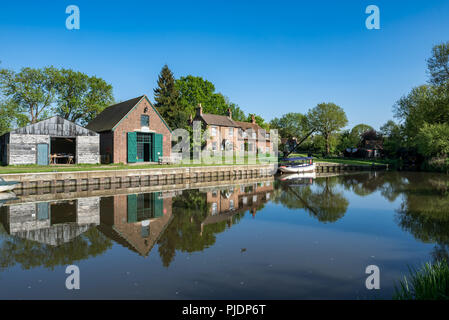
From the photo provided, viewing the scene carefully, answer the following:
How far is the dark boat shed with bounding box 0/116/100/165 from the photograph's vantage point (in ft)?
76.4

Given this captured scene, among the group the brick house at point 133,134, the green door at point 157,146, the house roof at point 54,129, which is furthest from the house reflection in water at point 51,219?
the green door at point 157,146

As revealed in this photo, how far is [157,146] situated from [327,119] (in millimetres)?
43913

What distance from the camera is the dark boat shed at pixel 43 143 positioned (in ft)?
76.4

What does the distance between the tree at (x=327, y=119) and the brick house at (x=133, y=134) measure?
40.4 metres

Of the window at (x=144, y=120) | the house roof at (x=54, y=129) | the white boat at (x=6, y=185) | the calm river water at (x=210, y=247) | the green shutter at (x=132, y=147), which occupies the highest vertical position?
the window at (x=144, y=120)

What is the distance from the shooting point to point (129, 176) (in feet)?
73.6

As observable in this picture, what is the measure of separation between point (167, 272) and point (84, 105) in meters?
46.4

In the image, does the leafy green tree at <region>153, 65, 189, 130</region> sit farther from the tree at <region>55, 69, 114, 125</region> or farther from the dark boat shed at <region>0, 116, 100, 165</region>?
the dark boat shed at <region>0, 116, 100, 165</region>

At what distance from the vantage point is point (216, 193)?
19.3 metres

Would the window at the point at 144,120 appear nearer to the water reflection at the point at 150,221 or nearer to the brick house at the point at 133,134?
the brick house at the point at 133,134

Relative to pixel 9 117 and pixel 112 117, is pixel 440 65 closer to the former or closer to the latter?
pixel 112 117

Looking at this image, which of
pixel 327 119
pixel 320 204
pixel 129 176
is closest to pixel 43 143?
pixel 129 176
